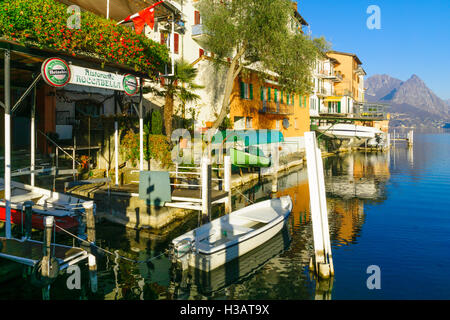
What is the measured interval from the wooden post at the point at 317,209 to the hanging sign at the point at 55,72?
23.2 feet

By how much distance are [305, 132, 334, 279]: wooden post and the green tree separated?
13729 mm

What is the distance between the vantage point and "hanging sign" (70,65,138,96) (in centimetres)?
1034

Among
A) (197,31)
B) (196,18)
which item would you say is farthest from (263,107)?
(196,18)

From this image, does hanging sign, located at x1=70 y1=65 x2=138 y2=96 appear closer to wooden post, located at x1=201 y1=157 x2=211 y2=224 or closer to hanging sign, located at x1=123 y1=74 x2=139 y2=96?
hanging sign, located at x1=123 y1=74 x2=139 y2=96

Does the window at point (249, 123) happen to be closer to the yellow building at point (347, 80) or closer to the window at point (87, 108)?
the window at point (87, 108)

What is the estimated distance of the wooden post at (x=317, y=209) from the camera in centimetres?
878

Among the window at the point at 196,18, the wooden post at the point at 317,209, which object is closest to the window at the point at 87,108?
the window at the point at 196,18

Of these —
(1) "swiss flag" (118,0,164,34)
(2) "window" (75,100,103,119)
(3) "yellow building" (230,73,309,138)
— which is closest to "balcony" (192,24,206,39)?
(3) "yellow building" (230,73,309,138)

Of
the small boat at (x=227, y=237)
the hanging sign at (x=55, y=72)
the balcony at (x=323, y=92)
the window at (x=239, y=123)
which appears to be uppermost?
the balcony at (x=323, y=92)

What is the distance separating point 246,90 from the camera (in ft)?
104

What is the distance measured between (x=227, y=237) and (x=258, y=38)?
591 inches

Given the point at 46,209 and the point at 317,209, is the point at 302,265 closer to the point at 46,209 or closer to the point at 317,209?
the point at 317,209

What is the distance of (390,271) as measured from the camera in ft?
33.7
